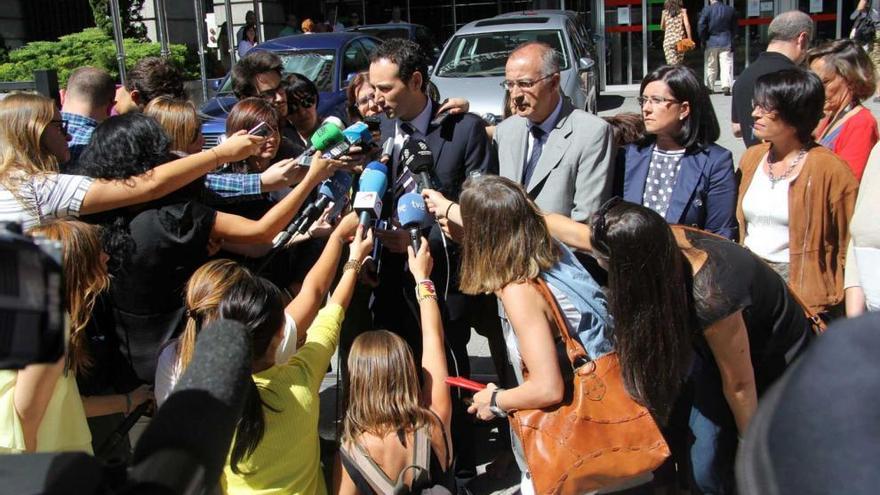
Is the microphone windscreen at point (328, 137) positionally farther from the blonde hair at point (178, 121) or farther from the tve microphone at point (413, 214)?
the blonde hair at point (178, 121)

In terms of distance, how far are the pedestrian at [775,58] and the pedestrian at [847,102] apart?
1.31ft

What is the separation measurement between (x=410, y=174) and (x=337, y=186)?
1.13 ft

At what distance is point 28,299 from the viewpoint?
838 mm

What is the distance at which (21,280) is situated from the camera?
838mm

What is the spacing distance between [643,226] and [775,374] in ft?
2.72

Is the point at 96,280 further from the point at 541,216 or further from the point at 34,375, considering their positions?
the point at 541,216

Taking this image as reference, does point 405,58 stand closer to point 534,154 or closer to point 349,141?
point 349,141

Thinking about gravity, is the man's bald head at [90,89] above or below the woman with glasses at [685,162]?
above

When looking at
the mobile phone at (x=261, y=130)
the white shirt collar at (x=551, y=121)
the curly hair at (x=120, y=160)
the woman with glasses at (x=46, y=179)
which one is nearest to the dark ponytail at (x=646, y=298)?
the white shirt collar at (x=551, y=121)

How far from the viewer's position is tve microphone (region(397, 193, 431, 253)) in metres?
3.23

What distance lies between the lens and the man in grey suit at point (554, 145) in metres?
3.57

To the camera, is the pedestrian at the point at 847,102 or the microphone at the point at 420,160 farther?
the pedestrian at the point at 847,102

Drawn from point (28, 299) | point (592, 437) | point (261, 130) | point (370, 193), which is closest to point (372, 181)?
point (370, 193)

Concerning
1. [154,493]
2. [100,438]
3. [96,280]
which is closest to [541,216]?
[96,280]
